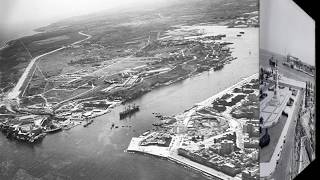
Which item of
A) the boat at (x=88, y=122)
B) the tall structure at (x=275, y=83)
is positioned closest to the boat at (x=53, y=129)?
the boat at (x=88, y=122)

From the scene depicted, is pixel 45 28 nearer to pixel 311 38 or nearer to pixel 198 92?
pixel 198 92

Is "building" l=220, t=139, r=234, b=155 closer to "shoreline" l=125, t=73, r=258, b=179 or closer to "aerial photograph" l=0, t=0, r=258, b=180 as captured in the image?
"aerial photograph" l=0, t=0, r=258, b=180

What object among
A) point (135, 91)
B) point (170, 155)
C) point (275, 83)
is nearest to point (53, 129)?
point (135, 91)

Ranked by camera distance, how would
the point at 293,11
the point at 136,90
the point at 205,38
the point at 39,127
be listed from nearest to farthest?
the point at 39,127 → the point at 136,90 → the point at 205,38 → the point at 293,11

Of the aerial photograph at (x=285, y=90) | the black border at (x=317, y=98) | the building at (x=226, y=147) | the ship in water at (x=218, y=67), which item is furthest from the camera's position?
the black border at (x=317, y=98)

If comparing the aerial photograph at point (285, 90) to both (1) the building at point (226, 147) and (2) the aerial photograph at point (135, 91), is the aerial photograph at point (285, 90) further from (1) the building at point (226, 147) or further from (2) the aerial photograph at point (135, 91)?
(1) the building at point (226, 147)

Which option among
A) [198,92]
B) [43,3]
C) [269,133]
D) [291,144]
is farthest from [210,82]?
[43,3]

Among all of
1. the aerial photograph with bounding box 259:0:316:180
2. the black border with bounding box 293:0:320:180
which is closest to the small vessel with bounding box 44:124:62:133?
the aerial photograph with bounding box 259:0:316:180
